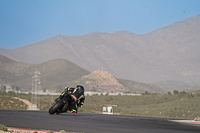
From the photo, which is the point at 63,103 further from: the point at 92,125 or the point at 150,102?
the point at 150,102

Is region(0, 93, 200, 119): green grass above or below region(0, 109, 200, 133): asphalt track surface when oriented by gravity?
above

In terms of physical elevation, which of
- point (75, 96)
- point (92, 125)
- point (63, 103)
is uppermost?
point (75, 96)

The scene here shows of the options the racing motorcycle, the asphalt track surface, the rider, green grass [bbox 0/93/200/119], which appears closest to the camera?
the asphalt track surface

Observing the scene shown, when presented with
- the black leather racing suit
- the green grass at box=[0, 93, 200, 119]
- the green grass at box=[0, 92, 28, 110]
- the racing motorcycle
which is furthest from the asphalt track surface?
the green grass at box=[0, 93, 200, 119]

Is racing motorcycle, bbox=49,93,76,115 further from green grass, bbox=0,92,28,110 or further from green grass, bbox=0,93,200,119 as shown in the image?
green grass, bbox=0,93,200,119

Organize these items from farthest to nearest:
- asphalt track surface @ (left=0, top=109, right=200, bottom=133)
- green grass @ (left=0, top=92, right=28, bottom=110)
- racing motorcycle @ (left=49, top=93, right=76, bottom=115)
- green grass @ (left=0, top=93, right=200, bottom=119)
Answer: green grass @ (left=0, top=93, right=200, bottom=119) → green grass @ (left=0, top=92, right=28, bottom=110) → racing motorcycle @ (left=49, top=93, right=76, bottom=115) → asphalt track surface @ (left=0, top=109, right=200, bottom=133)

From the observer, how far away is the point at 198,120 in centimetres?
2986

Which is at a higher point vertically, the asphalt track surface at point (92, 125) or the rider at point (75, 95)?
the rider at point (75, 95)

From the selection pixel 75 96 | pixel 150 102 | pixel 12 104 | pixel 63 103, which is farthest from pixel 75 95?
pixel 150 102

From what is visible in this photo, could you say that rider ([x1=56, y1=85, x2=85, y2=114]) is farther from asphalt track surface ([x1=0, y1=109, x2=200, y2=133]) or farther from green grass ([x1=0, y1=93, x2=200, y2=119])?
green grass ([x1=0, y1=93, x2=200, y2=119])

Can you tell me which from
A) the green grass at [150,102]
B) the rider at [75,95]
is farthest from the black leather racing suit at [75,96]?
the green grass at [150,102]

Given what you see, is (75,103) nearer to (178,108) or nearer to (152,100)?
(178,108)

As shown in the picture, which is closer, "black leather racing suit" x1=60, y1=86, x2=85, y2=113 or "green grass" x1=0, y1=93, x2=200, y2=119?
"black leather racing suit" x1=60, y1=86, x2=85, y2=113

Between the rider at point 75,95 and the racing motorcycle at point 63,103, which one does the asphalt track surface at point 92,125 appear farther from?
the rider at point 75,95
